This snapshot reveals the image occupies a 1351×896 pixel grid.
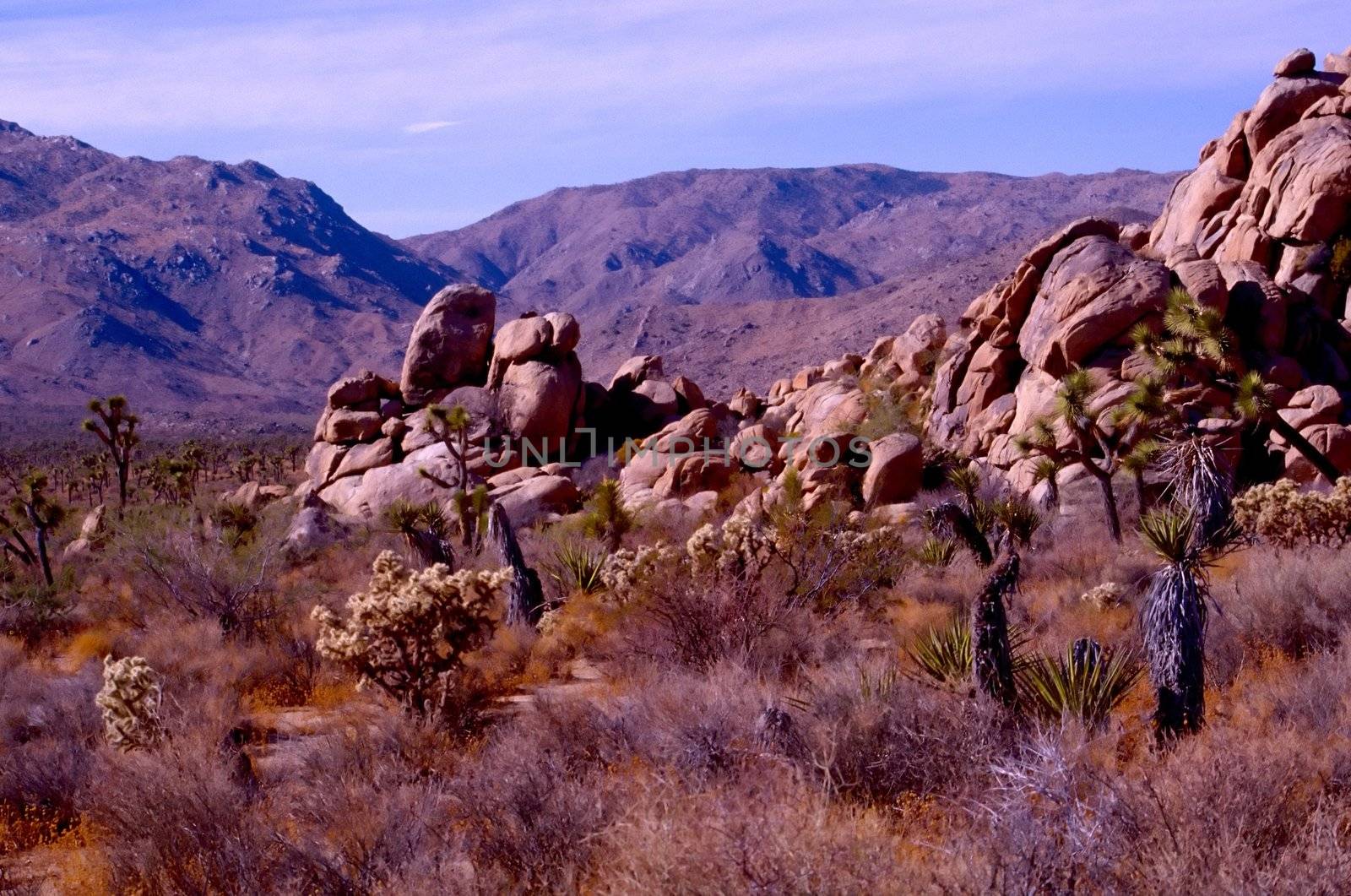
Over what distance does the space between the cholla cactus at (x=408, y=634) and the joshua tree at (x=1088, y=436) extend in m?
11.3

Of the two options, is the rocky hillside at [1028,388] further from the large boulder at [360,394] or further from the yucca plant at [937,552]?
the yucca plant at [937,552]

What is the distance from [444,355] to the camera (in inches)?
1395

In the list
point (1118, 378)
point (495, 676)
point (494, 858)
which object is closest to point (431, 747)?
point (494, 858)

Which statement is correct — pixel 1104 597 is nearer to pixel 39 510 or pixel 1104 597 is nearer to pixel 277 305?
pixel 39 510

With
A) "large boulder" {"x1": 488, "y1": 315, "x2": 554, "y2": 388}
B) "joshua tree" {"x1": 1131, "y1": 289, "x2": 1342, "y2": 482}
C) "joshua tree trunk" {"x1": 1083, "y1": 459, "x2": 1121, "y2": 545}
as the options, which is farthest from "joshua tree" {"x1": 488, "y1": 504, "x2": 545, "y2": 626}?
"large boulder" {"x1": 488, "y1": 315, "x2": 554, "y2": 388}

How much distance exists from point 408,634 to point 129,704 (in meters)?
2.24

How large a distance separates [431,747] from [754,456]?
853 inches

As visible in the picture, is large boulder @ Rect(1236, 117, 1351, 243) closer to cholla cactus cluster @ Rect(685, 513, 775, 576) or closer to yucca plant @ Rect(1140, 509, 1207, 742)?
cholla cactus cluster @ Rect(685, 513, 775, 576)

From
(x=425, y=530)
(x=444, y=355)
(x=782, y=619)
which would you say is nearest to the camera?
(x=782, y=619)

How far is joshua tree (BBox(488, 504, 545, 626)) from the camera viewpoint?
13297 mm

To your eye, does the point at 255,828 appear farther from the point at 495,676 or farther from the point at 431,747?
the point at 495,676

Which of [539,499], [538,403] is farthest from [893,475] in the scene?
[538,403]

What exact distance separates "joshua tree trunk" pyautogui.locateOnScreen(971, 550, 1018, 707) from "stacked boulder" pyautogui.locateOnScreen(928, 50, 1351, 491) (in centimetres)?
1559

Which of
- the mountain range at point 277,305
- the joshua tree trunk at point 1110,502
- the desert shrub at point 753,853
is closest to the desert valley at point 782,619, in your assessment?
the desert shrub at point 753,853
